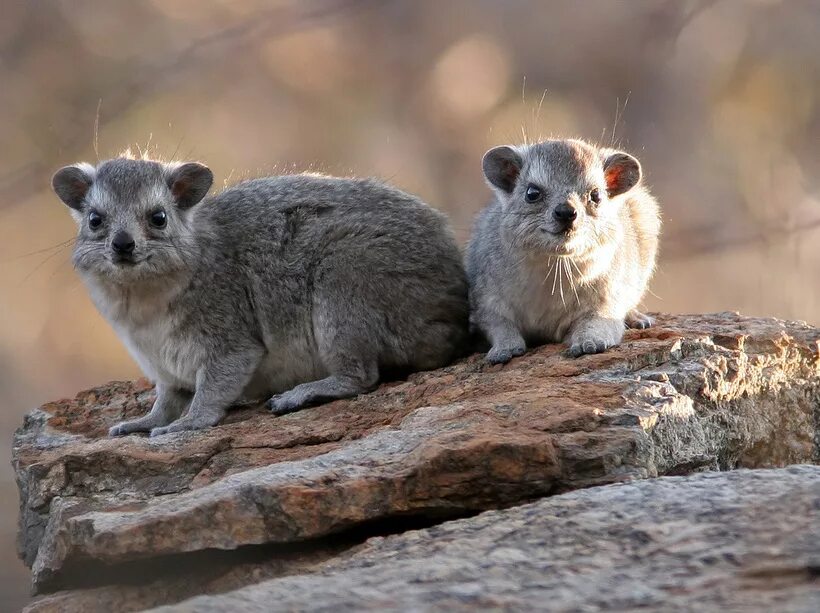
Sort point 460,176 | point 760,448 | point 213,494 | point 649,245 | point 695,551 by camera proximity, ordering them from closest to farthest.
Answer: point 695,551 → point 213,494 → point 760,448 → point 649,245 → point 460,176

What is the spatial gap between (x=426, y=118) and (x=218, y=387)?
5.48 m

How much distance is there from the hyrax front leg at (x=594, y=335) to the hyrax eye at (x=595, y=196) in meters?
0.77

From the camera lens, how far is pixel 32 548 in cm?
788

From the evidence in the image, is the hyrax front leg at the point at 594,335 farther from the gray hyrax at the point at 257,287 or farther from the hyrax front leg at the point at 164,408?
the hyrax front leg at the point at 164,408

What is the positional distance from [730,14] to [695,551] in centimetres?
969

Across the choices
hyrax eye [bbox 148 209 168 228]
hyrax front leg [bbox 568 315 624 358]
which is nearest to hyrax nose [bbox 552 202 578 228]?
hyrax front leg [bbox 568 315 624 358]

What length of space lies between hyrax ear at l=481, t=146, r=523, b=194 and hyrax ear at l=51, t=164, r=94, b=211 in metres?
2.73

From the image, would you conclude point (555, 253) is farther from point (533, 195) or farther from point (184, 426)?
point (184, 426)

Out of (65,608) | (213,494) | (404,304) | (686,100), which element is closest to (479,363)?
(404,304)

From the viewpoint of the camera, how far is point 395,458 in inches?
256

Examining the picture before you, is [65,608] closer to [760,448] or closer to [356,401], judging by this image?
[356,401]

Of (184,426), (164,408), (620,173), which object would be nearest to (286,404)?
(184,426)

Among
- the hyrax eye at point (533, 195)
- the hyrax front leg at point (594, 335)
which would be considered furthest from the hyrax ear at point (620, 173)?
the hyrax front leg at point (594, 335)

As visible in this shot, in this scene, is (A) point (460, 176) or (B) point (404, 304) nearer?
(B) point (404, 304)
